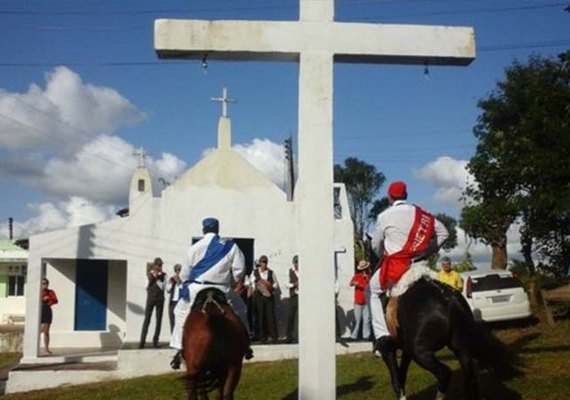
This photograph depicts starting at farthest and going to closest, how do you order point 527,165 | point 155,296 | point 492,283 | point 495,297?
point 527,165 < point 492,283 < point 495,297 < point 155,296

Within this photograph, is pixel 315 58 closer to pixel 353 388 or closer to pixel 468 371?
pixel 468 371

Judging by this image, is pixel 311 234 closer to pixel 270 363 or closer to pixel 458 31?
pixel 458 31

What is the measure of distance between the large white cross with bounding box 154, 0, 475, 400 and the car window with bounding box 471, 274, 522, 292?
1372 cm

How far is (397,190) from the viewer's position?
828 centimetres

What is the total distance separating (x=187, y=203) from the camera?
19.8 meters

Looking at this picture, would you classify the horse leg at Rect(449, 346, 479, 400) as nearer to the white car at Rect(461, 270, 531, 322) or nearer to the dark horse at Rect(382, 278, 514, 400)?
the dark horse at Rect(382, 278, 514, 400)

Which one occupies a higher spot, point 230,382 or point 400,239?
point 400,239

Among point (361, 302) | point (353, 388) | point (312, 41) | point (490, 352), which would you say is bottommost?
point (353, 388)

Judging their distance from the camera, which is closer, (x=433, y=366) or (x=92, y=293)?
(x=433, y=366)

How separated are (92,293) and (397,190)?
16.1 meters

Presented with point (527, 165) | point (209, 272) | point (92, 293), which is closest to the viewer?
point (209, 272)

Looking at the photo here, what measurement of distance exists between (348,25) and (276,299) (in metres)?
12.8

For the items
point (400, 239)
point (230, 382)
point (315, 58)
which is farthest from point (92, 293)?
point (315, 58)

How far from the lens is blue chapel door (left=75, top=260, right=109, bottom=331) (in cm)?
2244
